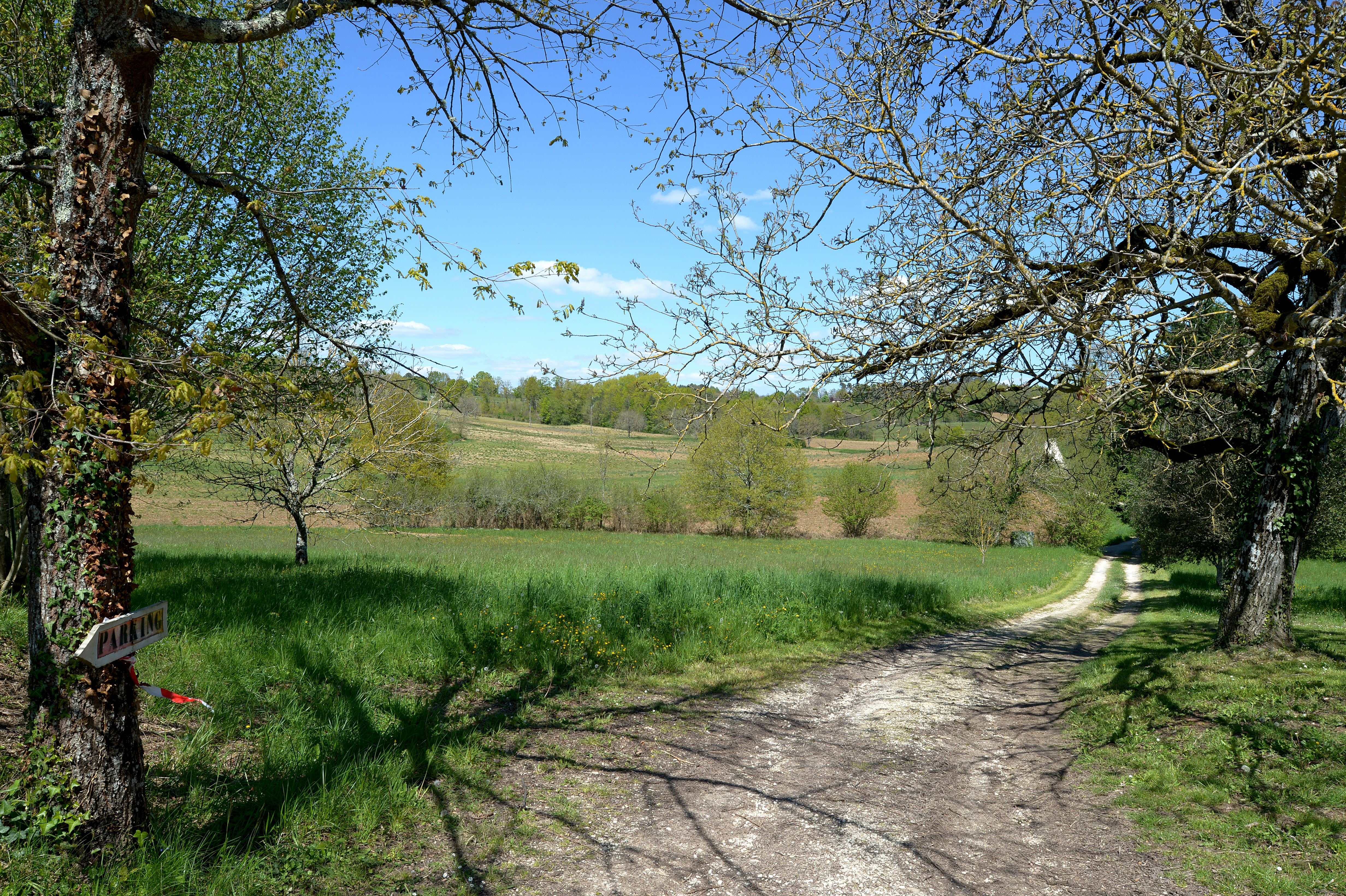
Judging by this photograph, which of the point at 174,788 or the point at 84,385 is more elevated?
the point at 84,385

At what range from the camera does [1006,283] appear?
557 centimetres

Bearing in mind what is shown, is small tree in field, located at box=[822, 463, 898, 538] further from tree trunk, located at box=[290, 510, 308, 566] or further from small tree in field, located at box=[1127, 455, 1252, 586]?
tree trunk, located at box=[290, 510, 308, 566]

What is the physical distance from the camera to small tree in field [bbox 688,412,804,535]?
42.7m

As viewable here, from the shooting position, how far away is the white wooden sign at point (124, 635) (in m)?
2.97

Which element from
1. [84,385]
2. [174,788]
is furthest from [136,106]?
[174,788]

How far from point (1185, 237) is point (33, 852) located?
7670 mm

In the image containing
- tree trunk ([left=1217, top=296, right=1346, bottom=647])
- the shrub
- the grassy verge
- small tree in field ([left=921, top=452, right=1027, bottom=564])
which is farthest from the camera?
small tree in field ([left=921, top=452, right=1027, bottom=564])

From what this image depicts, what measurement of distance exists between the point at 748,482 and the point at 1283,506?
3669 cm

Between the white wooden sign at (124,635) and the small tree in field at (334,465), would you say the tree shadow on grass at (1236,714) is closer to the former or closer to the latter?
the white wooden sign at (124,635)

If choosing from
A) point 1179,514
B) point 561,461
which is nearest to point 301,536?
point 1179,514

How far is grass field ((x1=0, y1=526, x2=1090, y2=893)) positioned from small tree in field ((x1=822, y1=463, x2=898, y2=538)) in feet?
97.7

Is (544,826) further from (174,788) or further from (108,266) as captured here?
(108,266)

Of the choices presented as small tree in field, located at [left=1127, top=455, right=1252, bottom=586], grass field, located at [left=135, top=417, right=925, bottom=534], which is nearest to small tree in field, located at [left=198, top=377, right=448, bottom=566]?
grass field, located at [left=135, top=417, right=925, bottom=534]

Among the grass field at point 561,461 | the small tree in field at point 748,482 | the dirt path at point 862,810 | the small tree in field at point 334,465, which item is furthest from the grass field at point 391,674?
the small tree in field at point 748,482
